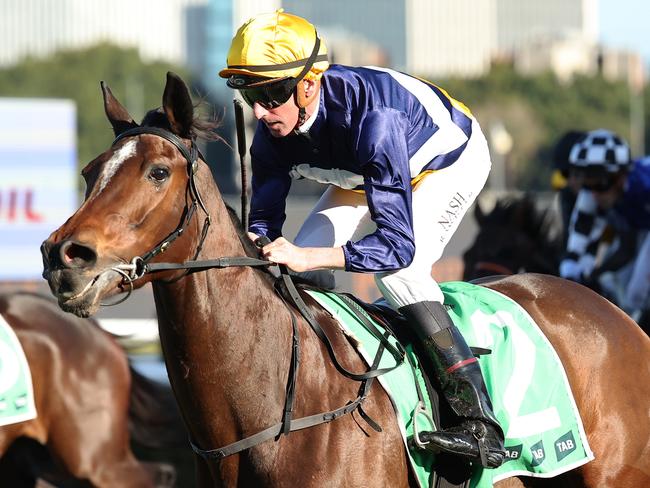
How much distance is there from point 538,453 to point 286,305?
112 centimetres

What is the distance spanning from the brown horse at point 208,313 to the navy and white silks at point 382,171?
334 mm

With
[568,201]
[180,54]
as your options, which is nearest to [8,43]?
[180,54]

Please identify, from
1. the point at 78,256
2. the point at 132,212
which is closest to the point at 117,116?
the point at 132,212

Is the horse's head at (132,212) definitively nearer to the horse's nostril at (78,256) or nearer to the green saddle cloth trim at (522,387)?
the horse's nostril at (78,256)

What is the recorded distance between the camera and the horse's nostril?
2988mm

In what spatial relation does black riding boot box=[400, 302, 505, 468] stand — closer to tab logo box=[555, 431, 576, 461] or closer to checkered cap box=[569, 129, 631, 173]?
tab logo box=[555, 431, 576, 461]

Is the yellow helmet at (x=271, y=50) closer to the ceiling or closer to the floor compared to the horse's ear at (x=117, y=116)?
closer to the ceiling

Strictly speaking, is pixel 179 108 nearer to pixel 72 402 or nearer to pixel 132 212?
pixel 132 212

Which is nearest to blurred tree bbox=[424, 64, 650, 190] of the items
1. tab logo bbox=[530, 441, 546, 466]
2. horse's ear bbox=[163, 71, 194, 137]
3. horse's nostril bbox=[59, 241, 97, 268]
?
tab logo bbox=[530, 441, 546, 466]

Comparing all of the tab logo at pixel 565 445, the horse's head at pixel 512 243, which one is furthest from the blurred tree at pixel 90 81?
the tab logo at pixel 565 445

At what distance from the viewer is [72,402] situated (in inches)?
213

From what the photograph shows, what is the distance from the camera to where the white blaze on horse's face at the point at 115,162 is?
10.2ft

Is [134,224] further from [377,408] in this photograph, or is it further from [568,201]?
[568,201]

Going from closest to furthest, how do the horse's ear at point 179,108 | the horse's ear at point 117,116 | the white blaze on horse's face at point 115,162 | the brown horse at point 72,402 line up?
the white blaze on horse's face at point 115,162 < the horse's ear at point 179,108 < the horse's ear at point 117,116 < the brown horse at point 72,402
